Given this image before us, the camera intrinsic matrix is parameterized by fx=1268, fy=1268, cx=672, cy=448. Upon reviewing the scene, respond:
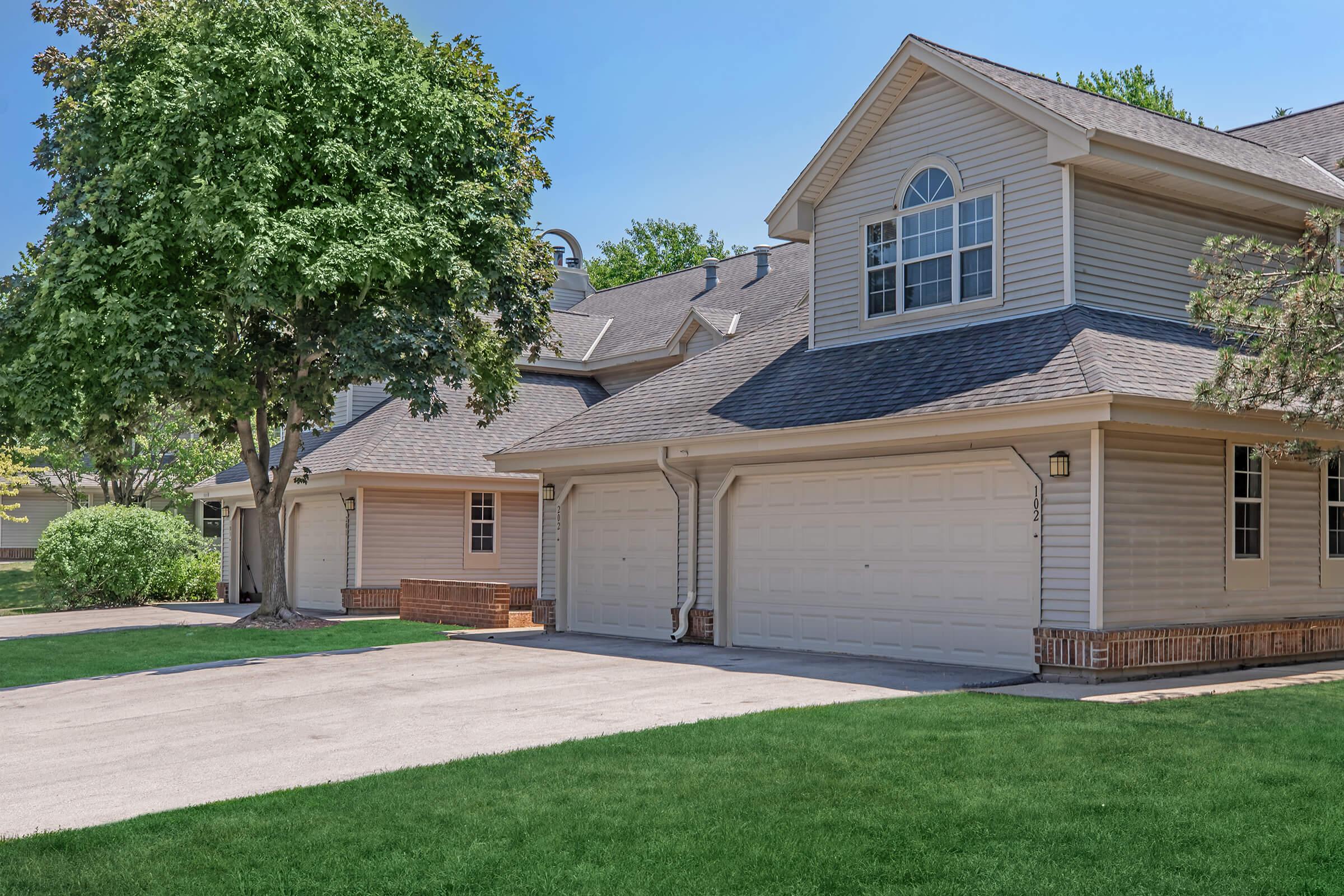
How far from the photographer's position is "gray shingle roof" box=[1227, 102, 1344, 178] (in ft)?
63.5

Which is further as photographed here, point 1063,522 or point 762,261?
point 762,261

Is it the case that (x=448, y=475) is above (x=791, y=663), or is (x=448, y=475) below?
above

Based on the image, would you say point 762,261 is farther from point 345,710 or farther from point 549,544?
point 345,710

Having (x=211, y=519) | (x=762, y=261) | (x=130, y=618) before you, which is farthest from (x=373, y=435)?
(x=211, y=519)

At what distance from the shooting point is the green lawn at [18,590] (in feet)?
102

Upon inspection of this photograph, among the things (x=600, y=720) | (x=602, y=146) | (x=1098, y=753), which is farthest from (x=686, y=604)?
(x=602, y=146)

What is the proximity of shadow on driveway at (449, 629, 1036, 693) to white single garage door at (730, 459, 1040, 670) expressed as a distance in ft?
1.00

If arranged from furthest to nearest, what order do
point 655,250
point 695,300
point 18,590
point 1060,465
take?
point 655,250, point 18,590, point 695,300, point 1060,465

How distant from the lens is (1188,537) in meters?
13.8

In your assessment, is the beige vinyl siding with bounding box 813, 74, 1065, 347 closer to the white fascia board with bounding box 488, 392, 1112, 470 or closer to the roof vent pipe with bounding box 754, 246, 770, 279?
the white fascia board with bounding box 488, 392, 1112, 470

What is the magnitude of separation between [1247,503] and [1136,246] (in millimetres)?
3370

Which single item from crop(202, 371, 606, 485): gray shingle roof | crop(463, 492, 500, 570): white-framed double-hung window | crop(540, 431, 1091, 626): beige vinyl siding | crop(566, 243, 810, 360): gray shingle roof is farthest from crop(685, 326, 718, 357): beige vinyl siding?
crop(540, 431, 1091, 626): beige vinyl siding

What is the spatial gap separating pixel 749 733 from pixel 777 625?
7.46m

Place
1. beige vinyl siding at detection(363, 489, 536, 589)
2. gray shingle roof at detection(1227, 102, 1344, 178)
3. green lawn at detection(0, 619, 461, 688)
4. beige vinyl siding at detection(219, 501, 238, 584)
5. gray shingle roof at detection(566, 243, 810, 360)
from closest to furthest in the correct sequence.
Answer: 1. green lawn at detection(0, 619, 461, 688)
2. gray shingle roof at detection(1227, 102, 1344, 178)
3. beige vinyl siding at detection(363, 489, 536, 589)
4. gray shingle roof at detection(566, 243, 810, 360)
5. beige vinyl siding at detection(219, 501, 238, 584)
